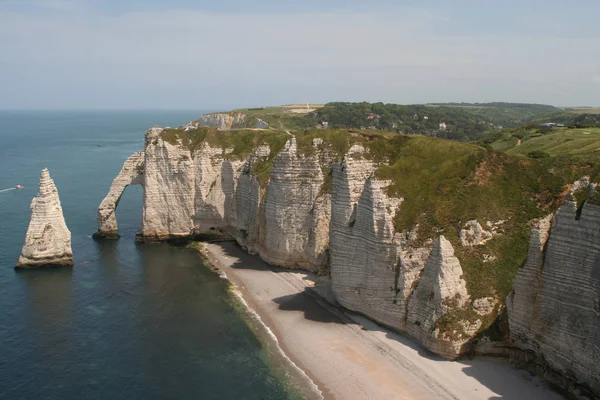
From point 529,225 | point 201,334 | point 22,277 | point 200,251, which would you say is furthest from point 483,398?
point 22,277

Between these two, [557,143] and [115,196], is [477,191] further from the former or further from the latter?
[115,196]

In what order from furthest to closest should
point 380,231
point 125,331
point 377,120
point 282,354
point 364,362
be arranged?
point 377,120, point 125,331, point 380,231, point 282,354, point 364,362

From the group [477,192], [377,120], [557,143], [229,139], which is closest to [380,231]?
[477,192]

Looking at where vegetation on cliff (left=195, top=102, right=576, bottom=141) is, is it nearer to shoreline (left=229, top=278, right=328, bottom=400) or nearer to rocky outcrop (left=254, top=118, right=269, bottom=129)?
rocky outcrop (left=254, top=118, right=269, bottom=129)

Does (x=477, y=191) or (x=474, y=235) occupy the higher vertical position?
(x=477, y=191)

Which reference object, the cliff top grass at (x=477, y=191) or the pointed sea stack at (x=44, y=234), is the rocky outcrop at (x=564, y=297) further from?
the pointed sea stack at (x=44, y=234)

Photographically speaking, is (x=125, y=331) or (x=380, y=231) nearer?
(x=380, y=231)
